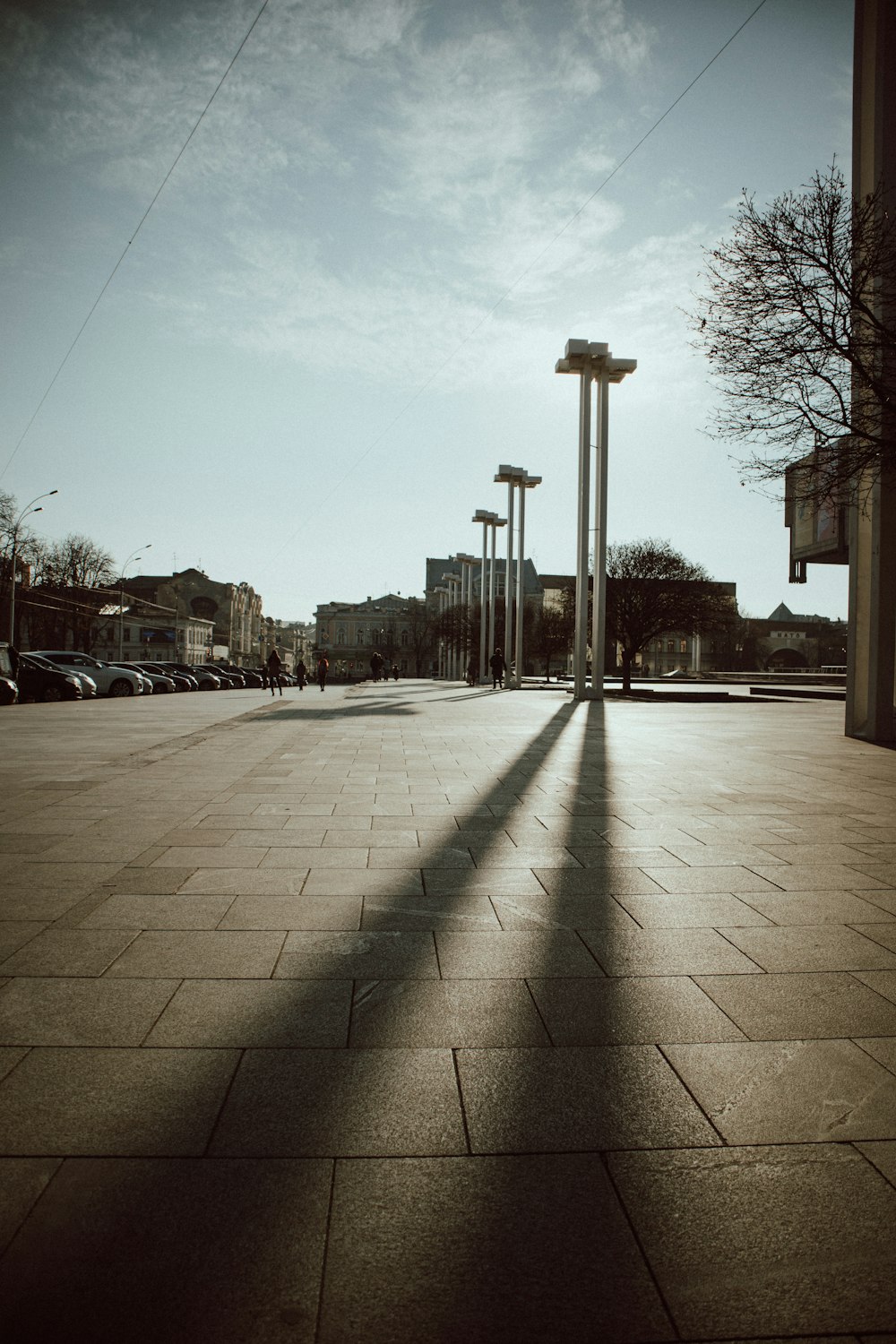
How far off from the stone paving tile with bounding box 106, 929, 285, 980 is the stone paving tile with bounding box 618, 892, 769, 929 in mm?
1809

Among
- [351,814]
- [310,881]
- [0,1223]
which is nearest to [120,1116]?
[0,1223]

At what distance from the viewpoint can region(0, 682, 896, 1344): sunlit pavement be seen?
189 centimetres

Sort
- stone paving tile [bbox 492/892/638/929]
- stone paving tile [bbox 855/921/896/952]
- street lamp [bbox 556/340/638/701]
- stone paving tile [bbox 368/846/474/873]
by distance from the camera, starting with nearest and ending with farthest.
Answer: stone paving tile [bbox 855/921/896/952] → stone paving tile [bbox 492/892/638/929] → stone paving tile [bbox 368/846/474/873] → street lamp [bbox 556/340/638/701]

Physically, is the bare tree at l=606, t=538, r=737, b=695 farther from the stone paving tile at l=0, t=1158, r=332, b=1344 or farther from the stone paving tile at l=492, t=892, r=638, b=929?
the stone paving tile at l=0, t=1158, r=332, b=1344

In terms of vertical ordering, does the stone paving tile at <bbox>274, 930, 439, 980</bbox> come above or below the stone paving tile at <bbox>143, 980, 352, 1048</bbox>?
below

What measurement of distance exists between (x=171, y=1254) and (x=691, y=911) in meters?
3.32

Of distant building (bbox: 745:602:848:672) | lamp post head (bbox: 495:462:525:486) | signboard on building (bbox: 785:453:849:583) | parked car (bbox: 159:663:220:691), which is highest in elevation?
lamp post head (bbox: 495:462:525:486)

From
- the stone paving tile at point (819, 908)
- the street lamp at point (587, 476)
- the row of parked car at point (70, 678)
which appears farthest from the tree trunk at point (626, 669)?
the stone paving tile at point (819, 908)

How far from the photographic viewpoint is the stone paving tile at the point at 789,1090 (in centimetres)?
253

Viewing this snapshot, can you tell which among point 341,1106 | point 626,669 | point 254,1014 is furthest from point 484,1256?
point 626,669

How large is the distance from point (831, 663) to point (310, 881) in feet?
372

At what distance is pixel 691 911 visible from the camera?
4758 millimetres

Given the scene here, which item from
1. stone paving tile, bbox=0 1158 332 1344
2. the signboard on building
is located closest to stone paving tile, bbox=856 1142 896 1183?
stone paving tile, bbox=0 1158 332 1344

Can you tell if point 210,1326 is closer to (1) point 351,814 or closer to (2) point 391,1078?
(2) point 391,1078
